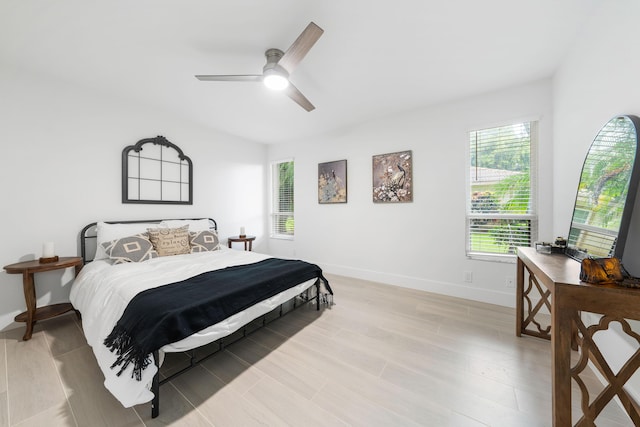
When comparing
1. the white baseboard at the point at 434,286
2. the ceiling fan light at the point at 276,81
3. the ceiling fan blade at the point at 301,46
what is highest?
the ceiling fan blade at the point at 301,46

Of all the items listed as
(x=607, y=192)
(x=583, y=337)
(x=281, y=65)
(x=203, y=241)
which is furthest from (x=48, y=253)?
(x=607, y=192)

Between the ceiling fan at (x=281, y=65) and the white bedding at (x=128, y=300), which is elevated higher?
the ceiling fan at (x=281, y=65)

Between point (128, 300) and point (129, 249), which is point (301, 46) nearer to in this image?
point (128, 300)

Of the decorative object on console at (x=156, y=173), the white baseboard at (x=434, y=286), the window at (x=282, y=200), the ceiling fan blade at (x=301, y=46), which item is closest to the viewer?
the ceiling fan blade at (x=301, y=46)

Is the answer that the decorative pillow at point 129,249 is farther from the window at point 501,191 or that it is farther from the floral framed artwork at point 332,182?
the window at point 501,191

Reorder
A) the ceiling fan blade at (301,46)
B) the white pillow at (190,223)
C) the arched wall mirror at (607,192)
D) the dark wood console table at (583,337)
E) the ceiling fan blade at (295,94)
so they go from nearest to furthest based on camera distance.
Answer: the dark wood console table at (583,337) < the arched wall mirror at (607,192) < the ceiling fan blade at (301,46) < the ceiling fan blade at (295,94) < the white pillow at (190,223)

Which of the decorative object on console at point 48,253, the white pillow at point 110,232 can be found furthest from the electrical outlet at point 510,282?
the decorative object on console at point 48,253

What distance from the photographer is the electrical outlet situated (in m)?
2.62

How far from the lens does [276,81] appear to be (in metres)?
2.02

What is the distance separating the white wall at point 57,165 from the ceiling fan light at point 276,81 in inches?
89.2

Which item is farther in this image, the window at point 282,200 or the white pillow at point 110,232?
the window at point 282,200

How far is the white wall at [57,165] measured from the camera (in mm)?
2254

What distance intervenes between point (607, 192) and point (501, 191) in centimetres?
137

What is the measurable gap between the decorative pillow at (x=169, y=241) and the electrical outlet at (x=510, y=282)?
397cm
